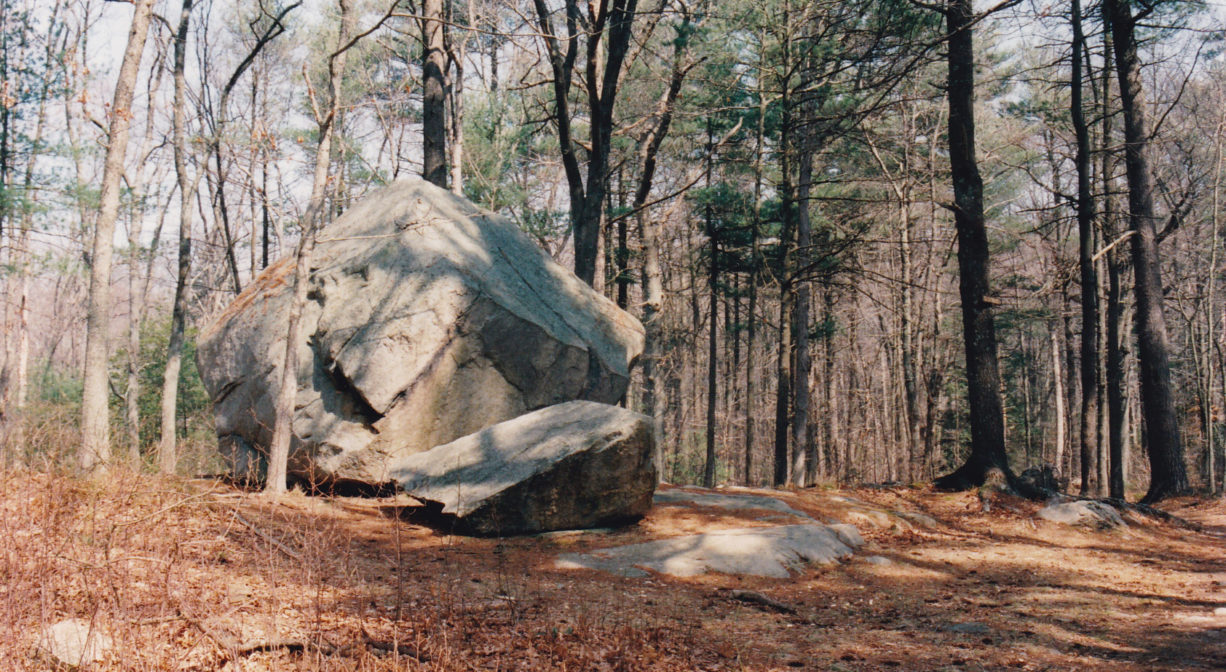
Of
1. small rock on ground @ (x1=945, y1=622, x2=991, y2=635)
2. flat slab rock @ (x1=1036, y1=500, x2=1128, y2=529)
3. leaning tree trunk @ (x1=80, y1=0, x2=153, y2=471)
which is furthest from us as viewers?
flat slab rock @ (x1=1036, y1=500, x2=1128, y2=529)

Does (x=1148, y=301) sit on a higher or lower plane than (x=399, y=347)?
higher

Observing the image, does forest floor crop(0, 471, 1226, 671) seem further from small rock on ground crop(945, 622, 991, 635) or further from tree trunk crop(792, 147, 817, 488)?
tree trunk crop(792, 147, 817, 488)

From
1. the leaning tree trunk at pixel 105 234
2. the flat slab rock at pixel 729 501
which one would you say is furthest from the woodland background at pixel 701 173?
the flat slab rock at pixel 729 501

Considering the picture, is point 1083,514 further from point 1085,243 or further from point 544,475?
point 544,475

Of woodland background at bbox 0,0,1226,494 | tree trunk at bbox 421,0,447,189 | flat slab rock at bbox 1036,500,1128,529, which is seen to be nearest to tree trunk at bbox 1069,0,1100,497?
woodland background at bbox 0,0,1226,494

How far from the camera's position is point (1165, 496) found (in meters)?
11.7

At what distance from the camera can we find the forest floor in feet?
11.4

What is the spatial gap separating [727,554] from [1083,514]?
198 inches

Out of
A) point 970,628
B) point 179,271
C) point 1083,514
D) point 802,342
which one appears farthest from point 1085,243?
point 179,271

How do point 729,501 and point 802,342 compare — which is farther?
point 802,342

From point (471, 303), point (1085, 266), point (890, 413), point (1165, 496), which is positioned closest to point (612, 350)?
point (471, 303)

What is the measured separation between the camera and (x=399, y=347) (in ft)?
25.8

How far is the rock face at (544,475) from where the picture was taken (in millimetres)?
6461

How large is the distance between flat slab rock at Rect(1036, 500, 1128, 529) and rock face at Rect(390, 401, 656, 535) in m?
4.99
